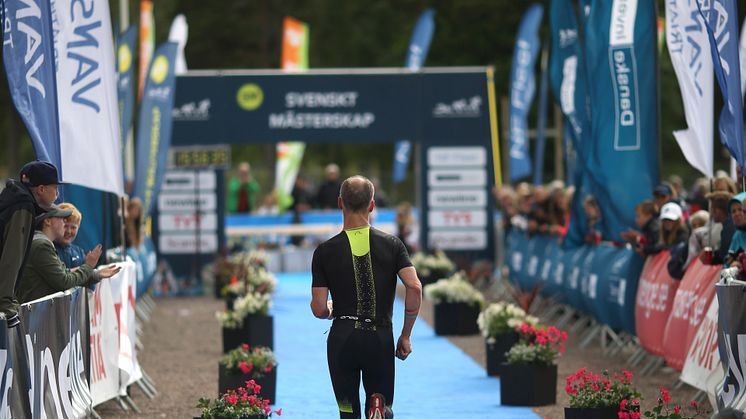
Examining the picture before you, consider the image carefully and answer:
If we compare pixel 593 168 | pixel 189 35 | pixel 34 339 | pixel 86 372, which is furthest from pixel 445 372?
pixel 189 35

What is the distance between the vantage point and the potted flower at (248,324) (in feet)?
57.9

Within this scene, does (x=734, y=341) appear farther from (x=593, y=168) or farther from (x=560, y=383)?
(x=593, y=168)

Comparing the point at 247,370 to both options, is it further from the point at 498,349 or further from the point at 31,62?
the point at 498,349

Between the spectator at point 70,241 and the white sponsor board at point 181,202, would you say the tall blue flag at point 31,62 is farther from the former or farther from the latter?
the white sponsor board at point 181,202

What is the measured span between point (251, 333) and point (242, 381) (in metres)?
4.85

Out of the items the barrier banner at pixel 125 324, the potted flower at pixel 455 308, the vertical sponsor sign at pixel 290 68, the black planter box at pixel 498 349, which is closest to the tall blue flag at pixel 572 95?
the potted flower at pixel 455 308

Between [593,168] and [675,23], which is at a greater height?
[675,23]

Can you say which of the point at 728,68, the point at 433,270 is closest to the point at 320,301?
the point at 728,68

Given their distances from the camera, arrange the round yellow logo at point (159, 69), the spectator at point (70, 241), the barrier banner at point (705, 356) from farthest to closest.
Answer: the round yellow logo at point (159, 69) < the barrier banner at point (705, 356) < the spectator at point (70, 241)

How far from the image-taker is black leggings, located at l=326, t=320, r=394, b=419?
27.5 feet

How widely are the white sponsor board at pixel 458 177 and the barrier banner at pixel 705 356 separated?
17.0 m

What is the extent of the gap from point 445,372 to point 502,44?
40301 millimetres

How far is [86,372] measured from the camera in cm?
1118

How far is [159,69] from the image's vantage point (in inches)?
919
